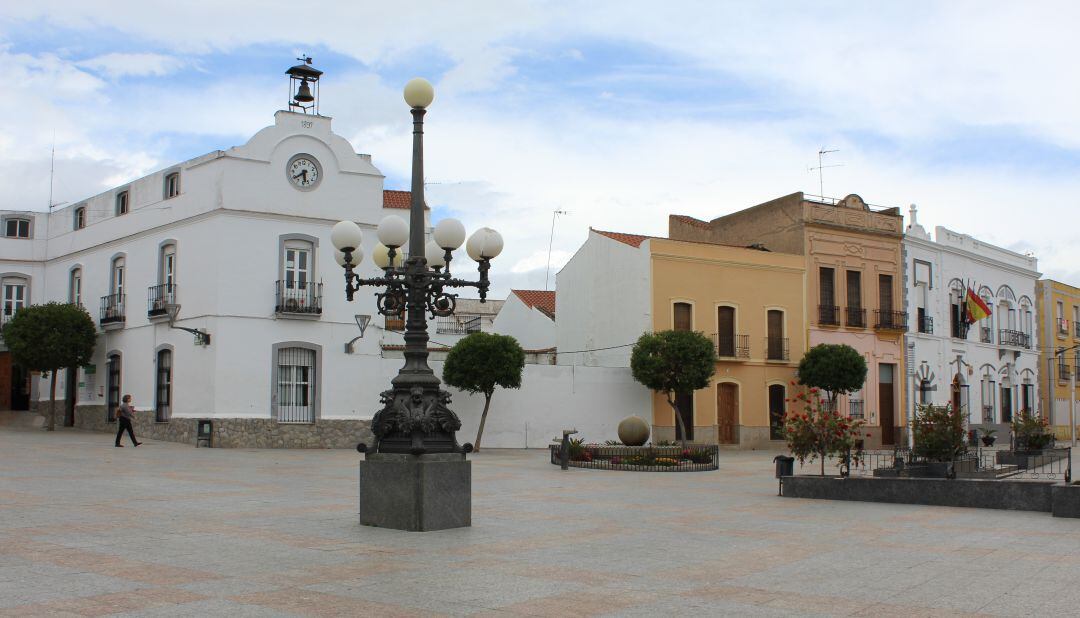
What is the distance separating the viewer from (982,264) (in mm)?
44312

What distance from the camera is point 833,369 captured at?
3406 cm

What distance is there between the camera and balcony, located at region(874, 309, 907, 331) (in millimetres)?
38156

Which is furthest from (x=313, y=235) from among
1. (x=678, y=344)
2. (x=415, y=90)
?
(x=415, y=90)

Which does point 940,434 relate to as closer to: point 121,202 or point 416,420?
point 416,420

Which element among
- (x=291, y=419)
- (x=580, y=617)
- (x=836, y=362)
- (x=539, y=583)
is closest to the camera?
(x=580, y=617)

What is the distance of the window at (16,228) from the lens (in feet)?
113

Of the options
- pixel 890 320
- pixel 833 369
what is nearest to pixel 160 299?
pixel 833 369

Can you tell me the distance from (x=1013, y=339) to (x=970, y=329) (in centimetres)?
443

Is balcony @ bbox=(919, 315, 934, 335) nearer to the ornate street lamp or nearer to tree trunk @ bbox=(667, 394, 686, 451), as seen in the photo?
tree trunk @ bbox=(667, 394, 686, 451)

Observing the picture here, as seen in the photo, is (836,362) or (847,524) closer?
(847,524)

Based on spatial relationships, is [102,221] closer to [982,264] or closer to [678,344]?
[678,344]

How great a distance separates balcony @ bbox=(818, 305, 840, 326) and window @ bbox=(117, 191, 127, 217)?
24.1 m

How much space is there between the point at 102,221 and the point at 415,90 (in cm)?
2309

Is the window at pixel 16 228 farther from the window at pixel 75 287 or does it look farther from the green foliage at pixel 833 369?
the green foliage at pixel 833 369
